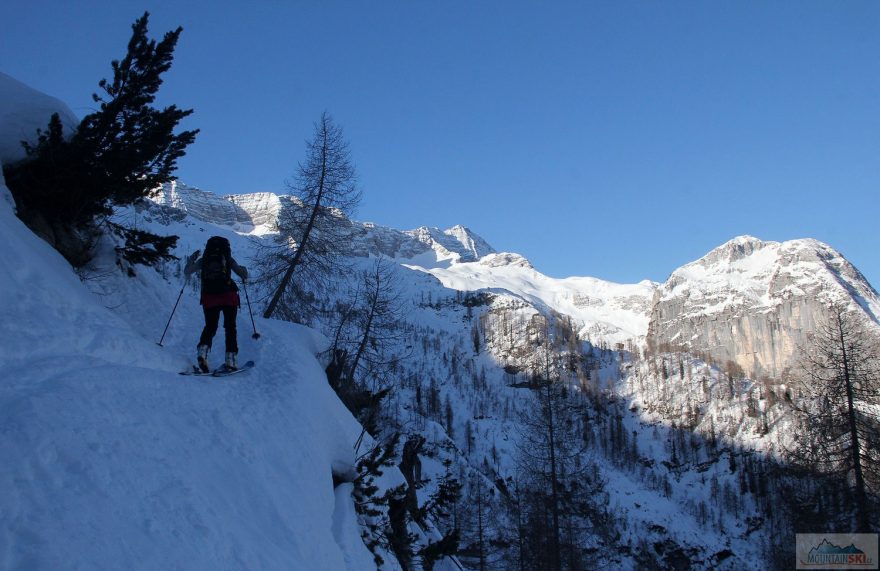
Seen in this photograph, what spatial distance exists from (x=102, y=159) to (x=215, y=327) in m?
3.11

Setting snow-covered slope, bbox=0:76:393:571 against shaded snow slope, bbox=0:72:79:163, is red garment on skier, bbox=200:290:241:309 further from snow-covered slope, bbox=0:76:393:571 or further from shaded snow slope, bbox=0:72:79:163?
shaded snow slope, bbox=0:72:79:163

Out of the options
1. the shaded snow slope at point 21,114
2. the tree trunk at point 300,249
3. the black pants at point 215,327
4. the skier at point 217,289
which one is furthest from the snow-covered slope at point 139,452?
the tree trunk at point 300,249

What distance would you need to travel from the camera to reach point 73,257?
8688 mm

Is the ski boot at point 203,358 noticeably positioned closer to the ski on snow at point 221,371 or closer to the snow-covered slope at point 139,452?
the ski on snow at point 221,371

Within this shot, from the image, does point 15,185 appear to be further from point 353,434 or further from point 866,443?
point 866,443

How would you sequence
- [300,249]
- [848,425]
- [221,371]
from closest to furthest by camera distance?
[221,371] → [848,425] → [300,249]

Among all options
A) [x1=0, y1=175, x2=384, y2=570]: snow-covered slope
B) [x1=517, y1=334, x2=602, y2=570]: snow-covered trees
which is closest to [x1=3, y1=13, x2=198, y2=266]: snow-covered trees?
[x1=0, y1=175, x2=384, y2=570]: snow-covered slope

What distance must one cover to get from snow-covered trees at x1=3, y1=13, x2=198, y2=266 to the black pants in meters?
2.29

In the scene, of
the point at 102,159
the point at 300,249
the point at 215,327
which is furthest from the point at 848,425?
the point at 102,159

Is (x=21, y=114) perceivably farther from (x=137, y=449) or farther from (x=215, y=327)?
(x=137, y=449)

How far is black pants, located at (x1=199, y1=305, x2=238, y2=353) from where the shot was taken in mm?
8375

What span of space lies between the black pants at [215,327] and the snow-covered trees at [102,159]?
2292 mm

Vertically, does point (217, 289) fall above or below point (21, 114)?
below

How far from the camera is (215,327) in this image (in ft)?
28.0
